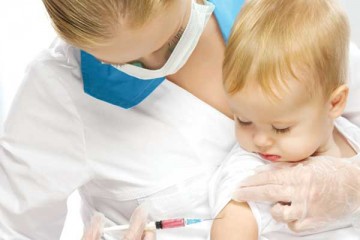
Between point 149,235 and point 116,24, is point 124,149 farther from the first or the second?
point 116,24

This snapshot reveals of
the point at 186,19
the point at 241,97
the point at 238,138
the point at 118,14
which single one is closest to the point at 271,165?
the point at 238,138

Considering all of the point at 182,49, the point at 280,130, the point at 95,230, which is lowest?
the point at 95,230

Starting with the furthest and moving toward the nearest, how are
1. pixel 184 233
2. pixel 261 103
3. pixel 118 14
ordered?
pixel 184 233
pixel 261 103
pixel 118 14

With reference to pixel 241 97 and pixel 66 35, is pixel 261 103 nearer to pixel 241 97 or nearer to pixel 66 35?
pixel 241 97

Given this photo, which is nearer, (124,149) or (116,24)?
(116,24)

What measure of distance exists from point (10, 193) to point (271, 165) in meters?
0.54

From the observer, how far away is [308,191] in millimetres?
1269

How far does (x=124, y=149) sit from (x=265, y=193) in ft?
1.01

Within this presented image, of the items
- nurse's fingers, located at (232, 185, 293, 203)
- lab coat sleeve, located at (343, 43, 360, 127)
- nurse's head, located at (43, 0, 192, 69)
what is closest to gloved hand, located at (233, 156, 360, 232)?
nurse's fingers, located at (232, 185, 293, 203)

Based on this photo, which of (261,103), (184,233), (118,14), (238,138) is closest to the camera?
(118,14)

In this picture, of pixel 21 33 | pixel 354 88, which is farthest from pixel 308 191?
pixel 21 33

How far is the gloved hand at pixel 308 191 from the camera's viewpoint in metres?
1.26

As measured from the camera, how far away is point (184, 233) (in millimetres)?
1396

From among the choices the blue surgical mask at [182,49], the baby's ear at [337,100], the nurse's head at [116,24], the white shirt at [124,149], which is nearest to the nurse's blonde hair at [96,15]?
the nurse's head at [116,24]
